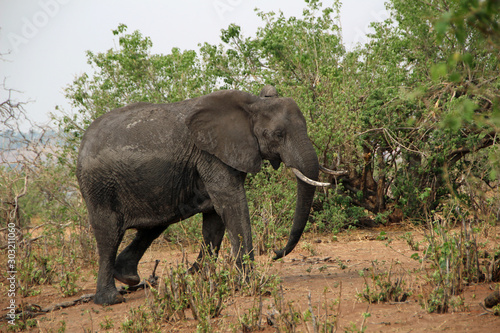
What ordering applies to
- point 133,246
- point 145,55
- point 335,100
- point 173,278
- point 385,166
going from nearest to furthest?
point 173,278, point 133,246, point 335,100, point 385,166, point 145,55

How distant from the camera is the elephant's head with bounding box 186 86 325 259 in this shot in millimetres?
6348

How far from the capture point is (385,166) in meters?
11.2

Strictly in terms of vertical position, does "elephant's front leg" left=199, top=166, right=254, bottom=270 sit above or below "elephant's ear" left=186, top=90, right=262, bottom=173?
below

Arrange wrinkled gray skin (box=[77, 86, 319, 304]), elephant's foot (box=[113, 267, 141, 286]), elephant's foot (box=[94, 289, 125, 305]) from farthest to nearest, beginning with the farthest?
elephant's foot (box=[113, 267, 141, 286]) → elephant's foot (box=[94, 289, 125, 305]) → wrinkled gray skin (box=[77, 86, 319, 304])

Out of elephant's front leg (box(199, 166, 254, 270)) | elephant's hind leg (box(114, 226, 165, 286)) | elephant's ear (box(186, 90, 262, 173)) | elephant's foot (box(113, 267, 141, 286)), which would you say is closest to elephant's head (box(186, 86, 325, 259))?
elephant's ear (box(186, 90, 262, 173))

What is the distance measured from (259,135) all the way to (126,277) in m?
2.51

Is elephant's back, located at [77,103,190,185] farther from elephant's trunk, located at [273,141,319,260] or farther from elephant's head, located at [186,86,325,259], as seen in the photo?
elephant's trunk, located at [273,141,319,260]

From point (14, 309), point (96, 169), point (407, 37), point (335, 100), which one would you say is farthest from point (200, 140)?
point (407, 37)

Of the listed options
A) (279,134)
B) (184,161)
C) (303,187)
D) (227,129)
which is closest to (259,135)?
(279,134)

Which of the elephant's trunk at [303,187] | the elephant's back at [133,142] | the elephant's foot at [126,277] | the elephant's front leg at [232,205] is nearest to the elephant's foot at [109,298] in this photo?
the elephant's foot at [126,277]

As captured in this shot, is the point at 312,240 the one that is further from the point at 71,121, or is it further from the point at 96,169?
the point at 71,121

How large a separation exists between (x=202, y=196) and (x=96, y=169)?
4.31 feet

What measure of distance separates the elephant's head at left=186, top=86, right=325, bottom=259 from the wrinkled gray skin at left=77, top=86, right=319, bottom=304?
12 millimetres

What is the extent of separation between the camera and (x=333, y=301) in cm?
483
